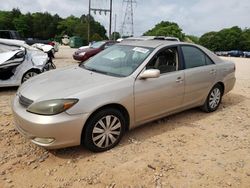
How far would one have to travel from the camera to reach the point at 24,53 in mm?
6977

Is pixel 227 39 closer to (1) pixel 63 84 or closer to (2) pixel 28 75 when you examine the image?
(2) pixel 28 75

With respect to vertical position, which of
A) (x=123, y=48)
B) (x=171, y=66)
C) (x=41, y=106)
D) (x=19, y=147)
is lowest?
(x=19, y=147)

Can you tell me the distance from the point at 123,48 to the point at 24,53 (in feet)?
11.4

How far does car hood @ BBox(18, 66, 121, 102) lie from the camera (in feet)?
11.1

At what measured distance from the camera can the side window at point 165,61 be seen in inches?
168

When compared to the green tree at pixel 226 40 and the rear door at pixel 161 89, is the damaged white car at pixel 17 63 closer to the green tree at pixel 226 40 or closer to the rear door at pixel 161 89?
the rear door at pixel 161 89

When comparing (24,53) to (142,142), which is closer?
(142,142)

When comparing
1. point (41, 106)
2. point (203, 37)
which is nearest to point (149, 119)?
point (41, 106)

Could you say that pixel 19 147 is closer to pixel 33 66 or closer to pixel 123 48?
pixel 123 48

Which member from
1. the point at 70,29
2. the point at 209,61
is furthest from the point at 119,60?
the point at 70,29

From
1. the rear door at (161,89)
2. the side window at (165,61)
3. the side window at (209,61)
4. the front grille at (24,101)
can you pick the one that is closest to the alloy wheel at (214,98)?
the side window at (209,61)

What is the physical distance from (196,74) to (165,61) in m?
0.70

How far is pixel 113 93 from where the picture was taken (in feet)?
11.8

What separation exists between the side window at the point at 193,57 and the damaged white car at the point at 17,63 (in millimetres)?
4100
